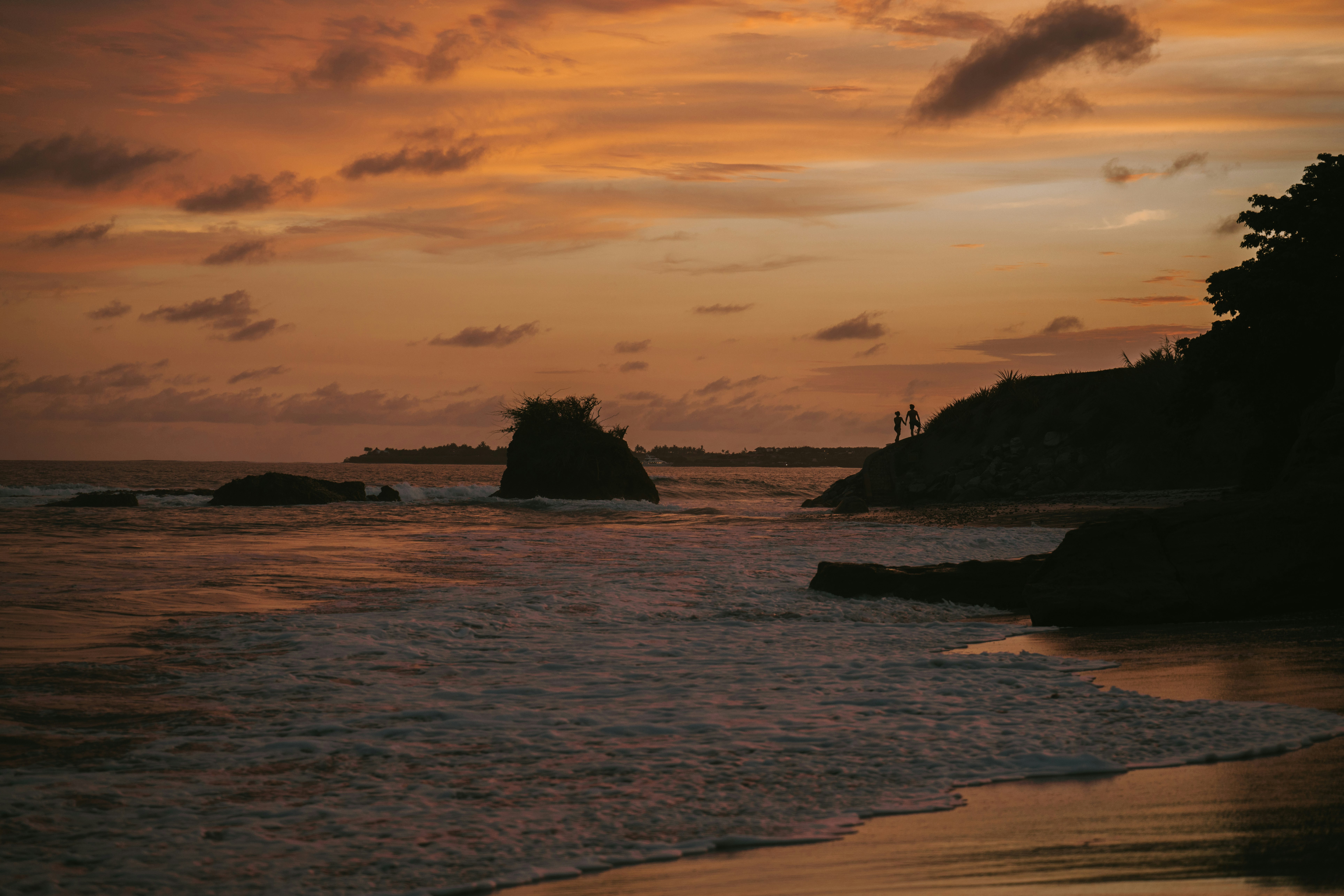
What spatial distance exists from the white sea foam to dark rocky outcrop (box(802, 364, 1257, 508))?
20288 millimetres

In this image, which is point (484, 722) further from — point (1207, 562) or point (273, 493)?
point (273, 493)

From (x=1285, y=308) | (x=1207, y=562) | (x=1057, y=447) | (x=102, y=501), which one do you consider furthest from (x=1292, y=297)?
(x=102, y=501)

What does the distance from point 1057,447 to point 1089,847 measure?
29.9 m

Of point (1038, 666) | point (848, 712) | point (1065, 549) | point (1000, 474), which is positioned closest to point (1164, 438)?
point (1000, 474)

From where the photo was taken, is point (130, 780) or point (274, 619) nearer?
point (130, 780)

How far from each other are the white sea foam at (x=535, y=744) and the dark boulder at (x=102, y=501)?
19.7m

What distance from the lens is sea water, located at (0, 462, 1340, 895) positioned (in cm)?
410

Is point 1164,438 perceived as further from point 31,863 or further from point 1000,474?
point 31,863

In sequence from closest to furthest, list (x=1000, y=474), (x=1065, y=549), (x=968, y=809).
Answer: (x=968, y=809) → (x=1065, y=549) → (x=1000, y=474)

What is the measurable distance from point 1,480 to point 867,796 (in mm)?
77052

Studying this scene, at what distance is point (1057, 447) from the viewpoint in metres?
31.6

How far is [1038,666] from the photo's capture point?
7.61m

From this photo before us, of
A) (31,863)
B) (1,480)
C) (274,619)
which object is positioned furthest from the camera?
(1,480)

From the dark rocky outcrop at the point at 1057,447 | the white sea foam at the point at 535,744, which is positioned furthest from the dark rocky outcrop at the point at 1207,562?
the dark rocky outcrop at the point at 1057,447
